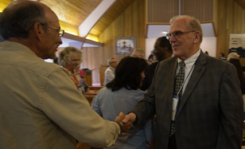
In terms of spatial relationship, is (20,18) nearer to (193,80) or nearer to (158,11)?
(193,80)

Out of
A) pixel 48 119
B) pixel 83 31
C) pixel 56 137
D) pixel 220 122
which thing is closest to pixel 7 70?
pixel 48 119

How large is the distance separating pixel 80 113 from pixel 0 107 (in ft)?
1.09

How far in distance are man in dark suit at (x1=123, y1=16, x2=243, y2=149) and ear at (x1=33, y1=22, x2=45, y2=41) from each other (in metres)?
0.80

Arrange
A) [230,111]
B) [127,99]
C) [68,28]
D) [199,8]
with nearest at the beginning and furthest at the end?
[230,111]
[127,99]
[68,28]
[199,8]

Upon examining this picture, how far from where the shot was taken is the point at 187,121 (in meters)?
1.28

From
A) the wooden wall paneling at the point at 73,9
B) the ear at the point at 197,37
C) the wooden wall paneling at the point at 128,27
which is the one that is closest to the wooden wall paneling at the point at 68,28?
the wooden wall paneling at the point at 73,9

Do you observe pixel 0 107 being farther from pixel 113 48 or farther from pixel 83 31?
pixel 113 48

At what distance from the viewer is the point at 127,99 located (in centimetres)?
165

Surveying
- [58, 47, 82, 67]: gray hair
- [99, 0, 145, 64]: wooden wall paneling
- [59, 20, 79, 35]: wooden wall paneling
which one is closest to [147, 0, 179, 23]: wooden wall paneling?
[99, 0, 145, 64]: wooden wall paneling

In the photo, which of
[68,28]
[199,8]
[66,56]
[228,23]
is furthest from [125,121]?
[228,23]

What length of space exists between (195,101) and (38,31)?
41.7 inches

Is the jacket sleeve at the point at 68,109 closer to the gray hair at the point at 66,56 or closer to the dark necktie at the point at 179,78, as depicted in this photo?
the dark necktie at the point at 179,78

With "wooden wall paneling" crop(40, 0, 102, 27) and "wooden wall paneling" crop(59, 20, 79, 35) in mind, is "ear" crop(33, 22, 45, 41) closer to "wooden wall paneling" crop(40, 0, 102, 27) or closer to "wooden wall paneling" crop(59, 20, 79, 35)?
"wooden wall paneling" crop(40, 0, 102, 27)

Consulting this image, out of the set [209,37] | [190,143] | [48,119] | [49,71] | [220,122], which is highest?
[209,37]
